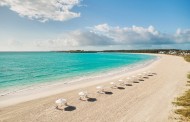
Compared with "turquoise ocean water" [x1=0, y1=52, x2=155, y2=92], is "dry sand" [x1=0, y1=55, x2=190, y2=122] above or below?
above

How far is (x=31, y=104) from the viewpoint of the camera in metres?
15.2

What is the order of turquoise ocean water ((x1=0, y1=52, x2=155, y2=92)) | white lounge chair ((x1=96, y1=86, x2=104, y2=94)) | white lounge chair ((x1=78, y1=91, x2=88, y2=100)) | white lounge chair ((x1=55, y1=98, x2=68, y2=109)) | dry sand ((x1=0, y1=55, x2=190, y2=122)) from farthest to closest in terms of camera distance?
turquoise ocean water ((x1=0, y1=52, x2=155, y2=92))
white lounge chair ((x1=96, y1=86, x2=104, y2=94))
white lounge chair ((x1=78, y1=91, x2=88, y2=100))
white lounge chair ((x1=55, y1=98, x2=68, y2=109))
dry sand ((x1=0, y1=55, x2=190, y2=122))

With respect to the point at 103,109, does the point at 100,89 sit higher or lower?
higher

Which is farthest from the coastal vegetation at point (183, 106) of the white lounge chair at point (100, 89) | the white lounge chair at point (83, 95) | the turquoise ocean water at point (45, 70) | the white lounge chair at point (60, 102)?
the turquoise ocean water at point (45, 70)

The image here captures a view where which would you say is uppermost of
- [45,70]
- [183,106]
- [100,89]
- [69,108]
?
[100,89]

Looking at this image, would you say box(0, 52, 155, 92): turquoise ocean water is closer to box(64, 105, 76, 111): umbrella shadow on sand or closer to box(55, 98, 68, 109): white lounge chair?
box(55, 98, 68, 109): white lounge chair

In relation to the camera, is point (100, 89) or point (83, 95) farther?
point (100, 89)

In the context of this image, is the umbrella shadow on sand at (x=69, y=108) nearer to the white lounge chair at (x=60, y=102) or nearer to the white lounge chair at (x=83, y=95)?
the white lounge chair at (x=60, y=102)

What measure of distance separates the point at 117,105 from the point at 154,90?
22.8 feet

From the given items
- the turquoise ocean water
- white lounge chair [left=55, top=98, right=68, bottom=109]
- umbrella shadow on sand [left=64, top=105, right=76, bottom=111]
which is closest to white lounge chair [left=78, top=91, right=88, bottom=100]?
umbrella shadow on sand [left=64, top=105, right=76, bottom=111]

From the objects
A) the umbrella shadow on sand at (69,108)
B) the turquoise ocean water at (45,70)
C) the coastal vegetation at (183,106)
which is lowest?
the turquoise ocean water at (45,70)

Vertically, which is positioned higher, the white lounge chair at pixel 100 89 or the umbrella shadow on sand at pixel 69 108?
the white lounge chair at pixel 100 89

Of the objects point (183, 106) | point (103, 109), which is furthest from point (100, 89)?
point (183, 106)

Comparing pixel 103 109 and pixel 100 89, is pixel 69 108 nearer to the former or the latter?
pixel 103 109
